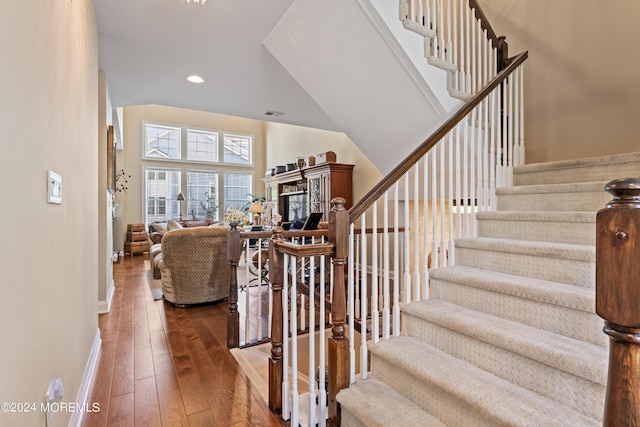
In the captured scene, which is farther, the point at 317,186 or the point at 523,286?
the point at 317,186

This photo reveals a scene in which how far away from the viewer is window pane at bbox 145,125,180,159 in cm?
895

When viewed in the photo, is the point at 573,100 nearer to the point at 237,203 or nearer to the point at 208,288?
the point at 208,288

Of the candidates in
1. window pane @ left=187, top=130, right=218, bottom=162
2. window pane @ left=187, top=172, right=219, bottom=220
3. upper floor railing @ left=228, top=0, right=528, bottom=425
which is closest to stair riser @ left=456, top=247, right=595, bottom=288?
upper floor railing @ left=228, top=0, right=528, bottom=425

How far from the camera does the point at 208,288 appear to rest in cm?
368

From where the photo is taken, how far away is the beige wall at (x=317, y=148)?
5.68 m

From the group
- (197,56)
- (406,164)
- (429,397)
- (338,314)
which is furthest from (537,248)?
(197,56)

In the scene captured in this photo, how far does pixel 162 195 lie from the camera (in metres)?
9.11

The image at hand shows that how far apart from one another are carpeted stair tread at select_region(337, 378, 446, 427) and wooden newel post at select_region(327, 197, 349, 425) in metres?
0.08

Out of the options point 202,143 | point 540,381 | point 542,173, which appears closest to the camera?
point 540,381

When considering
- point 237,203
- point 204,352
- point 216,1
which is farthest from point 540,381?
point 237,203

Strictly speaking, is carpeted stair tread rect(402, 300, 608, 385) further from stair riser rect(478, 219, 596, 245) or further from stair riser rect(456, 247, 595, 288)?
stair riser rect(478, 219, 596, 245)

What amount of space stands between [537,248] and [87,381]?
2816 mm

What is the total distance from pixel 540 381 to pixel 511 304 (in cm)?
41

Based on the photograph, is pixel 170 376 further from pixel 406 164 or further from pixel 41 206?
pixel 406 164
